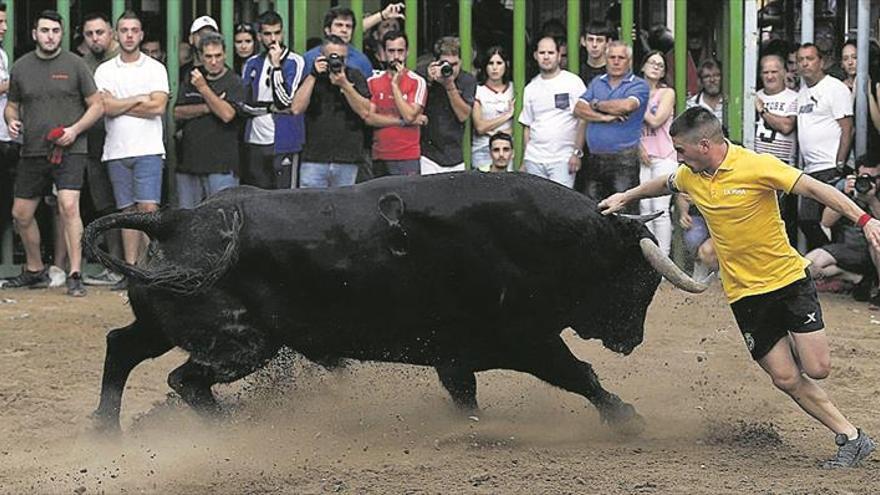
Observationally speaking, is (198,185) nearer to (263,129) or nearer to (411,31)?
(263,129)

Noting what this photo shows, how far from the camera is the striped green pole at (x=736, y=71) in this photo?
1155cm

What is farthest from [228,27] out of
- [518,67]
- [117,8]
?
[518,67]

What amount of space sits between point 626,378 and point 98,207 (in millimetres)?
4902

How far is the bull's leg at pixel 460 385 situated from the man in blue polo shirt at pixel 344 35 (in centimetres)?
443

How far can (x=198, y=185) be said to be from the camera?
36.3ft

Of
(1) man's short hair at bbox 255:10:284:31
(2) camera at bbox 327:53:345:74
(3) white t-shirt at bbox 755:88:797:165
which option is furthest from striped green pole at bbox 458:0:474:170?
(3) white t-shirt at bbox 755:88:797:165

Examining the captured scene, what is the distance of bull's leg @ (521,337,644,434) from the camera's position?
6.50m

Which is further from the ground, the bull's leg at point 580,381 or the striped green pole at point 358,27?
the striped green pole at point 358,27

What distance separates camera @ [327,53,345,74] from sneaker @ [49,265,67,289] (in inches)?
105

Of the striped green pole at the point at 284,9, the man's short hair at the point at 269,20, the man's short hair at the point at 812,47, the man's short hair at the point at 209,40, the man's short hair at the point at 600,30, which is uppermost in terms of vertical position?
the striped green pole at the point at 284,9

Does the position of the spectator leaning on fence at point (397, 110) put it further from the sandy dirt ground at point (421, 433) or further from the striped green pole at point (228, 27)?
the sandy dirt ground at point (421, 433)

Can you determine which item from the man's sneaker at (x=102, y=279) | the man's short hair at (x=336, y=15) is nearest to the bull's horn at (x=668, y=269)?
the man's short hair at (x=336, y=15)

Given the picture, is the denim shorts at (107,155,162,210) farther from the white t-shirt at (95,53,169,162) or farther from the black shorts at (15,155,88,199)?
the black shorts at (15,155,88,199)

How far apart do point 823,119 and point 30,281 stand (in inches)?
241
